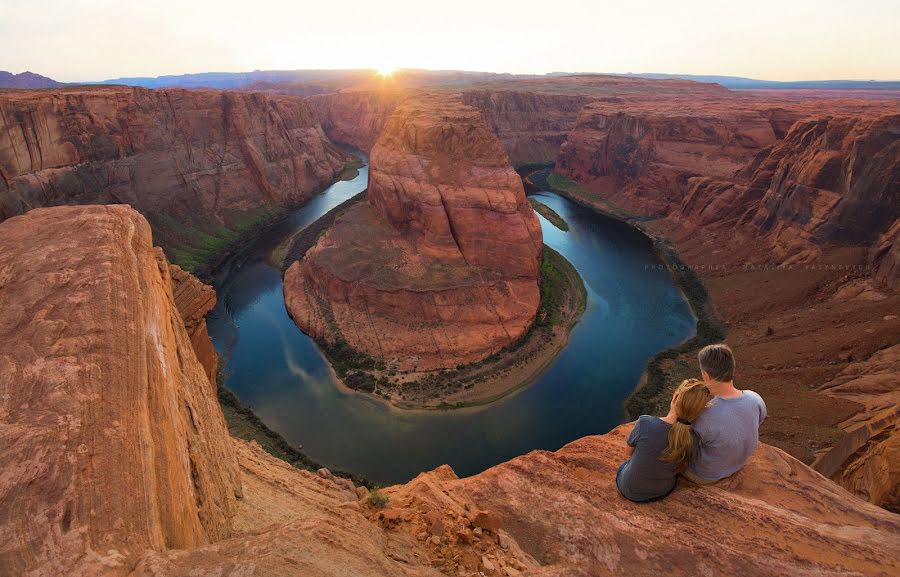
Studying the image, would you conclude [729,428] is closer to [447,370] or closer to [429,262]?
[447,370]

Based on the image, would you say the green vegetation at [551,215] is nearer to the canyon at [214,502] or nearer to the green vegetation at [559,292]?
the green vegetation at [559,292]

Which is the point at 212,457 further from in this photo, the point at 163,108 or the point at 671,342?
the point at 163,108

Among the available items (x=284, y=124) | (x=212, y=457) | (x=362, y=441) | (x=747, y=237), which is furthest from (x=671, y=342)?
(x=284, y=124)

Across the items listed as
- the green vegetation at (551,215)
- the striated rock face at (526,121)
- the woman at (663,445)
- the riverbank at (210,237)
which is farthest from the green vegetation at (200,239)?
the striated rock face at (526,121)

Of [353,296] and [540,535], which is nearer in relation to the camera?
[540,535]

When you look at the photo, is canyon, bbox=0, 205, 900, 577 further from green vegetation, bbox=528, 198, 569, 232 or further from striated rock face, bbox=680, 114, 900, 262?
green vegetation, bbox=528, 198, 569, 232

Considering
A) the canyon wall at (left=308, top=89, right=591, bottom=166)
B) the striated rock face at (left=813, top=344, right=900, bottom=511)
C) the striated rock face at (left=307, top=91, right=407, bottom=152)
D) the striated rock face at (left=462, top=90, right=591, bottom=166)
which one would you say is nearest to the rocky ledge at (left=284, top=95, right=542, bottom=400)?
the striated rock face at (left=813, top=344, right=900, bottom=511)

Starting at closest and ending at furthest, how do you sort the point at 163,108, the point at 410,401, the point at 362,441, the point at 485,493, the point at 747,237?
the point at 485,493, the point at 362,441, the point at 410,401, the point at 747,237, the point at 163,108
